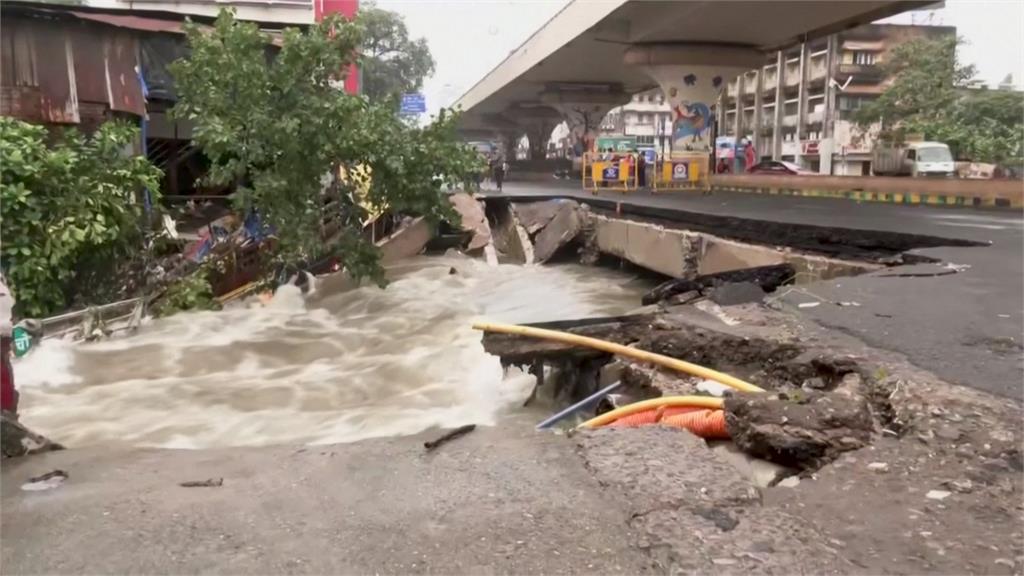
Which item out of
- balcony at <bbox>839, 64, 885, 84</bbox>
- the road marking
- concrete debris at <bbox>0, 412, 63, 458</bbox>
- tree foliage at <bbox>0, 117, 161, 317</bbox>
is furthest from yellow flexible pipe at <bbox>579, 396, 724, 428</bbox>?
balcony at <bbox>839, 64, 885, 84</bbox>

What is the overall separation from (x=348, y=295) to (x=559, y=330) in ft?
26.1

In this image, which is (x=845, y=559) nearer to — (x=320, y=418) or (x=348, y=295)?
(x=320, y=418)

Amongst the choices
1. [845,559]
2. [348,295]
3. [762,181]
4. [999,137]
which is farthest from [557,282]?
[999,137]

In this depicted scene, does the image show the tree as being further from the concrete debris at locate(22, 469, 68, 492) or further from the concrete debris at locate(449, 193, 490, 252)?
the concrete debris at locate(22, 469, 68, 492)

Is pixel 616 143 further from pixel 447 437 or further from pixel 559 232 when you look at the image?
pixel 447 437

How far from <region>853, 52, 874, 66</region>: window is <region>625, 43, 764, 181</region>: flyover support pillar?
32.6m

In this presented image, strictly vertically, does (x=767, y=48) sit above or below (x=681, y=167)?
above

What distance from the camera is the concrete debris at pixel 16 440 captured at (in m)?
3.45

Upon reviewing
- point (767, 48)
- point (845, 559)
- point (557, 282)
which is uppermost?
point (767, 48)

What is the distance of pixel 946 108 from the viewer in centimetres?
3447

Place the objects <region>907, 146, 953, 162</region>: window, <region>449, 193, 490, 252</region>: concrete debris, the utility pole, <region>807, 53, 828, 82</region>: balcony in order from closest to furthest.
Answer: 1. <region>449, 193, 490, 252</region>: concrete debris
2. <region>907, 146, 953, 162</region>: window
3. <region>807, 53, 828, 82</region>: balcony
4. the utility pole

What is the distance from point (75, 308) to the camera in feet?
29.8

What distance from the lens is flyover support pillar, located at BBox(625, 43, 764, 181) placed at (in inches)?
918

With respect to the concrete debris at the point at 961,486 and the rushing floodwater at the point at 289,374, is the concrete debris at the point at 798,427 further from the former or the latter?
the rushing floodwater at the point at 289,374
